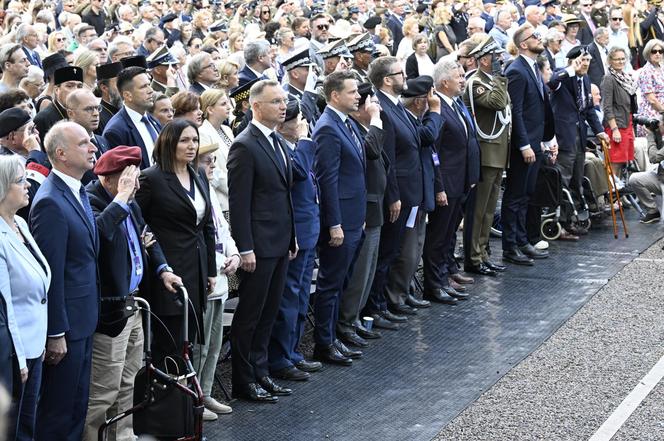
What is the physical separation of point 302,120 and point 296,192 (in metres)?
0.57

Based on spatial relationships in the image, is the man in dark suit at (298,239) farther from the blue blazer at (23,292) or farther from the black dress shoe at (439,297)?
the blue blazer at (23,292)

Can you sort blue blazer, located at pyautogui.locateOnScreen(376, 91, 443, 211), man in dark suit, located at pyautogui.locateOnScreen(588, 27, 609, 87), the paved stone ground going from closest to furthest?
the paved stone ground, blue blazer, located at pyautogui.locateOnScreen(376, 91, 443, 211), man in dark suit, located at pyautogui.locateOnScreen(588, 27, 609, 87)

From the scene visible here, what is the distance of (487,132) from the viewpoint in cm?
1164

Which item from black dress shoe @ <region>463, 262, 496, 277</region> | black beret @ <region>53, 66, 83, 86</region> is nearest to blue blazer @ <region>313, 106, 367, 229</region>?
black beret @ <region>53, 66, 83, 86</region>

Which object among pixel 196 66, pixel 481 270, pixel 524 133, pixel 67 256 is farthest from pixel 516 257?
pixel 67 256

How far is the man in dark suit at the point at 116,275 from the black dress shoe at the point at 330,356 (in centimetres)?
229

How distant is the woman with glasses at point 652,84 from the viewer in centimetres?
1503

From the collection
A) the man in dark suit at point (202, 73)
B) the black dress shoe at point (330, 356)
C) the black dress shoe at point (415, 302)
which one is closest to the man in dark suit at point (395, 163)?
the black dress shoe at point (415, 302)

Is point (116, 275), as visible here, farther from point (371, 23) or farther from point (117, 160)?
point (371, 23)

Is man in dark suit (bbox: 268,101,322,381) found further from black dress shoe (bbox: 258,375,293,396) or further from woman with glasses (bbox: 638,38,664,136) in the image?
woman with glasses (bbox: 638,38,664,136)

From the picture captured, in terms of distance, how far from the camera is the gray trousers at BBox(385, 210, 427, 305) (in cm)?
1031

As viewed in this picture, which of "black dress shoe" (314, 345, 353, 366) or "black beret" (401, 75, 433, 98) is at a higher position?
"black beret" (401, 75, 433, 98)

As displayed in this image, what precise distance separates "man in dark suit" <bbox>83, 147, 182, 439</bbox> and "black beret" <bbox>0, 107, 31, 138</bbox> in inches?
22.9

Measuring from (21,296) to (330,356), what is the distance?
3.51 meters
